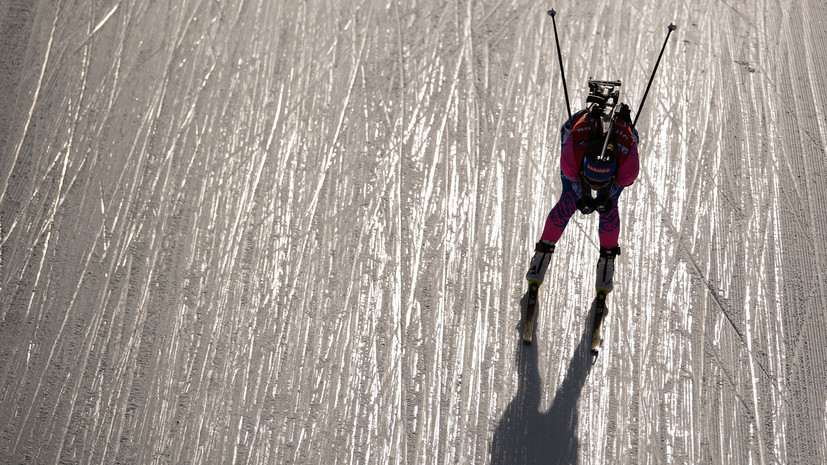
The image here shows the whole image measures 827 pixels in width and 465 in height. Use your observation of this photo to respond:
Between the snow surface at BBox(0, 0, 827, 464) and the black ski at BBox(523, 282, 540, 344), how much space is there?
92 millimetres

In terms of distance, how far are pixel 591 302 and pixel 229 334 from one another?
2.36 meters

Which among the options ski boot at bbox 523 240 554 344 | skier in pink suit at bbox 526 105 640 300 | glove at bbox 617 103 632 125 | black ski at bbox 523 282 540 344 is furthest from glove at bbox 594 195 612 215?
black ski at bbox 523 282 540 344

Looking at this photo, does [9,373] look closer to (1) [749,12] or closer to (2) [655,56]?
(2) [655,56]

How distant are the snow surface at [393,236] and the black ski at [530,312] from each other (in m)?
0.09

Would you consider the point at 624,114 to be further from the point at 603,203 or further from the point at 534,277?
the point at 534,277

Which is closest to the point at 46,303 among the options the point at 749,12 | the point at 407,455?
the point at 407,455

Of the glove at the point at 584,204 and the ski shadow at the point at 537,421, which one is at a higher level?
the glove at the point at 584,204

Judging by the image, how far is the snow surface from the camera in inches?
173

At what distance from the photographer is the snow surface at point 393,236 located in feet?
14.4

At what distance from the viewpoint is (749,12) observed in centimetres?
609

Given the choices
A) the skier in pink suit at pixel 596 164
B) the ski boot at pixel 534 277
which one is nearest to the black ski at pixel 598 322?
the ski boot at pixel 534 277

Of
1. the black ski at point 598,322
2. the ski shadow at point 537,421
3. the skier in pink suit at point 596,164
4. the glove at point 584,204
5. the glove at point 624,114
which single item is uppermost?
the glove at point 624,114

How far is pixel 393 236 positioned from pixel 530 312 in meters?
1.08

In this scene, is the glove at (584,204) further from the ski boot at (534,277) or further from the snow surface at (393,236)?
the snow surface at (393,236)
